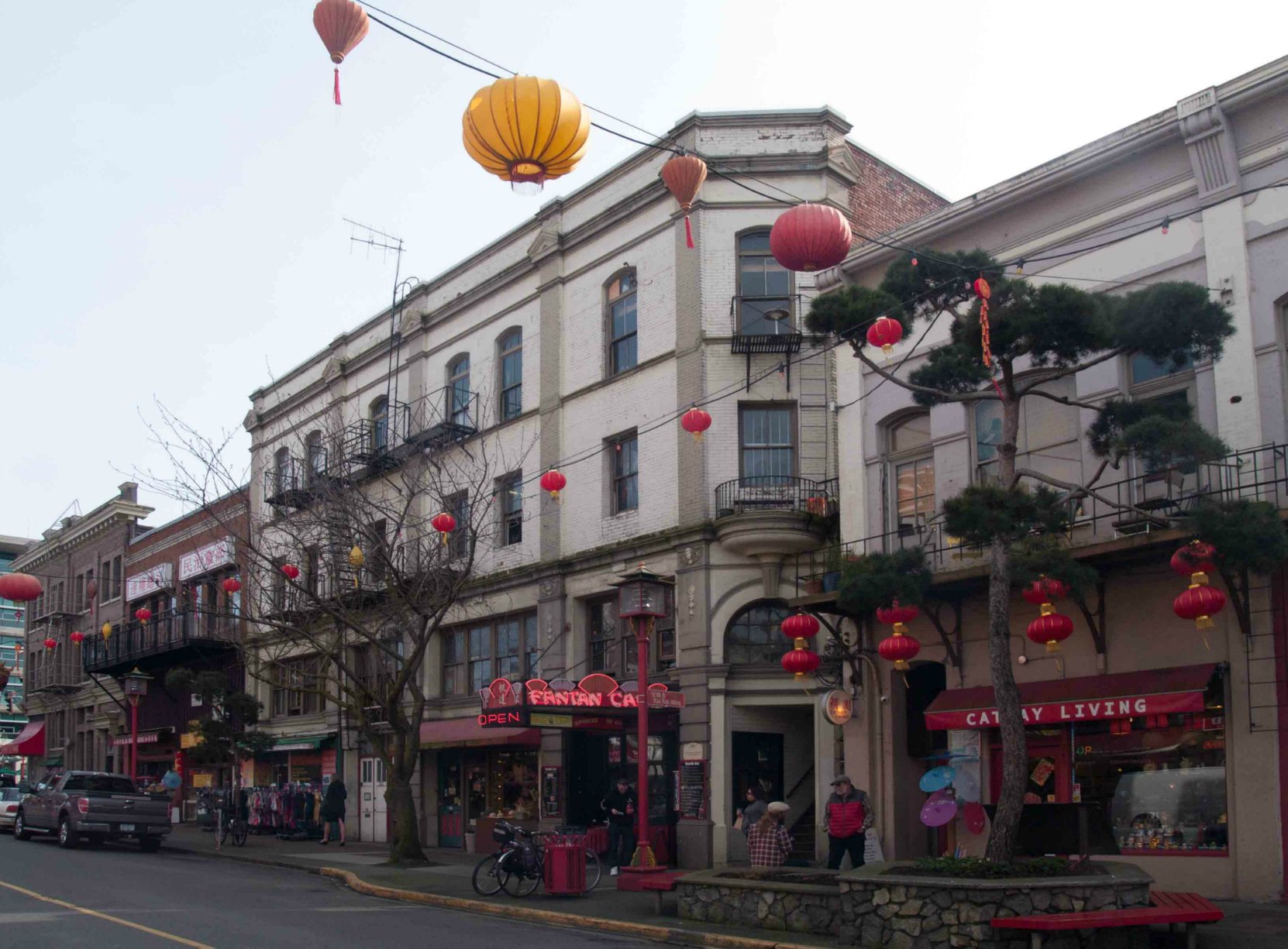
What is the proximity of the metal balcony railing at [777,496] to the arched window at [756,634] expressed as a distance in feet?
5.76

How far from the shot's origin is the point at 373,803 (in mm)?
32781

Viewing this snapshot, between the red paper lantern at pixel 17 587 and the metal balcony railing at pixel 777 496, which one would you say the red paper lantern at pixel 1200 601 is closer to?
the metal balcony railing at pixel 777 496

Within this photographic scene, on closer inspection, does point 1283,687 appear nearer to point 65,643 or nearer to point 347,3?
point 347,3

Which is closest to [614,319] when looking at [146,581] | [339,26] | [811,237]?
[811,237]

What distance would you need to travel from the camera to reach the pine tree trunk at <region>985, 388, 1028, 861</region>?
13.0 metres

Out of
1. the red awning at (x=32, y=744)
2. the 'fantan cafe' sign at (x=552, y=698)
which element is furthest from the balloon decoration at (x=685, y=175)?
the red awning at (x=32, y=744)

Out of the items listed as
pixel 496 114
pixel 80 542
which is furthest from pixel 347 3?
pixel 80 542

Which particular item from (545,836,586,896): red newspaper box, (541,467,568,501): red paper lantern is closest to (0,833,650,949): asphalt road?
(545,836,586,896): red newspaper box

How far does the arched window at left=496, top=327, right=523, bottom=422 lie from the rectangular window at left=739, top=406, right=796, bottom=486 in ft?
22.8

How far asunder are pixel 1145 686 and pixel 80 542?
47.9 meters

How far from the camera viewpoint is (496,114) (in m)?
10.2

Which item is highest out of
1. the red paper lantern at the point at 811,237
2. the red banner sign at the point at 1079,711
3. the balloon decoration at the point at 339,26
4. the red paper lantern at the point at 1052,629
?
the balloon decoration at the point at 339,26

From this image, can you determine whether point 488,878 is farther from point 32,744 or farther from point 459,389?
point 32,744

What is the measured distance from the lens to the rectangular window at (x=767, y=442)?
23859 mm
